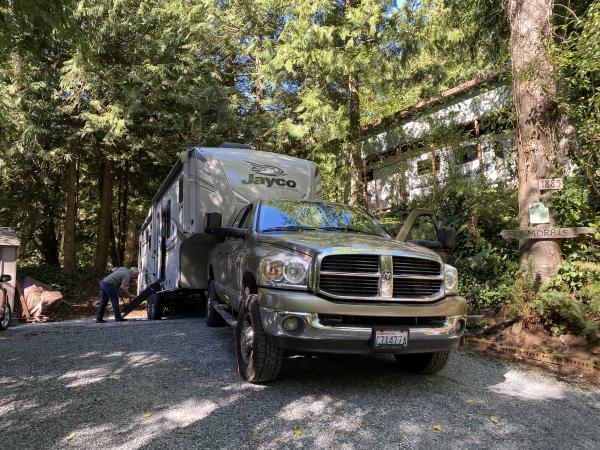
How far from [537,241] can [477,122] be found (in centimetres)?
699

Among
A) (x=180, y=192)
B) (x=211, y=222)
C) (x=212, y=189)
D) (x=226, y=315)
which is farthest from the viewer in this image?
(x=180, y=192)

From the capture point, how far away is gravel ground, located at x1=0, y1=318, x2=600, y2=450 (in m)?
3.52

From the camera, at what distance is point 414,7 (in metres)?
13.1

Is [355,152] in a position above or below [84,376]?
above

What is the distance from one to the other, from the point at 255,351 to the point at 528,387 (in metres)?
2.84

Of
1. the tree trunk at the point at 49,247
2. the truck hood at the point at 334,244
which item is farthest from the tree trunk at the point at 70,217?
the truck hood at the point at 334,244

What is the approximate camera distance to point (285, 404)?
4133mm

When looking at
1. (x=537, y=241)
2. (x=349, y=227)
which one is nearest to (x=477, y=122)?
(x=537, y=241)

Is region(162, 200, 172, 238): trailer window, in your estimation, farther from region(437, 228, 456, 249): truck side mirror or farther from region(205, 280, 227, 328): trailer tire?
region(437, 228, 456, 249): truck side mirror

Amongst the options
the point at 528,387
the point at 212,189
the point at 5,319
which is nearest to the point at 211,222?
the point at 212,189

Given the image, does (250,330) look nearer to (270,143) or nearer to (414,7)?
(414,7)

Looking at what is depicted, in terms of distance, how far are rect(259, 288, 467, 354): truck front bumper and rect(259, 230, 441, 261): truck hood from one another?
443 millimetres

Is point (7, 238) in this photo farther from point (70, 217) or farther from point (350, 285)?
point (350, 285)

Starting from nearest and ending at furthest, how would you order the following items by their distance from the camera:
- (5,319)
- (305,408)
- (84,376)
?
(305,408)
(84,376)
(5,319)
